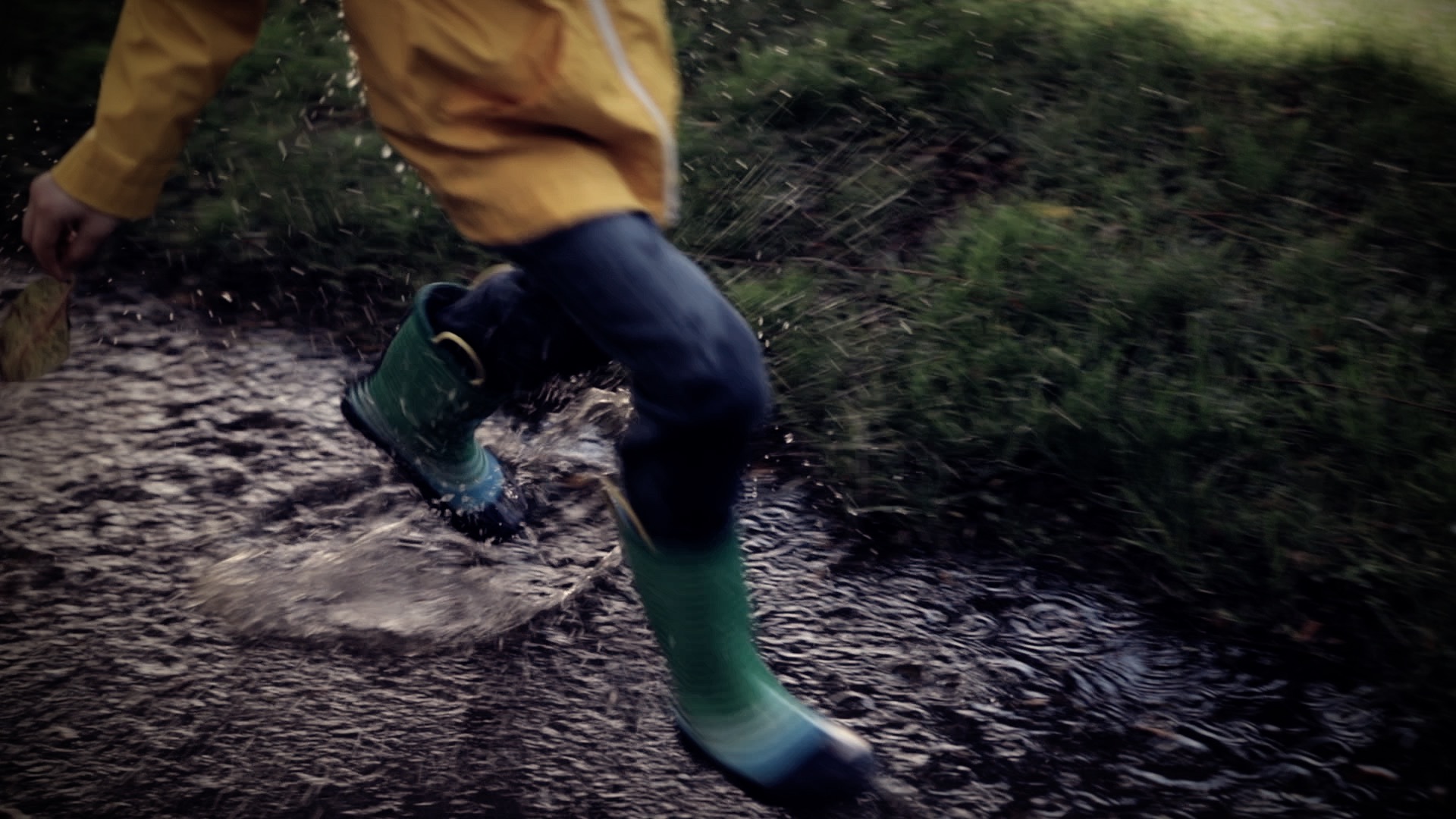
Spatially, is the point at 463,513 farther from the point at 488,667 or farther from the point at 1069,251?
the point at 1069,251

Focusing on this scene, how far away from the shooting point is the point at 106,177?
1.71 meters

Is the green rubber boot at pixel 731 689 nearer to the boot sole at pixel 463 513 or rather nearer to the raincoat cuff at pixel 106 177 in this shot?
the boot sole at pixel 463 513

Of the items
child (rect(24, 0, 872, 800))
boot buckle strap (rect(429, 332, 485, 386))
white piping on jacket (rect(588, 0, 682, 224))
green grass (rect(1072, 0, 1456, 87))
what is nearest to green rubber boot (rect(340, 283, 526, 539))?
boot buckle strap (rect(429, 332, 485, 386))

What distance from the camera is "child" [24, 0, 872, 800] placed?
4.81 feet

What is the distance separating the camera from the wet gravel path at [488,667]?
181cm

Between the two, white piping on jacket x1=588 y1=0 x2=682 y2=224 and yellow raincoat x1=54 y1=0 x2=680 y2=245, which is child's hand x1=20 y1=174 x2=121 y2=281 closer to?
yellow raincoat x1=54 y1=0 x2=680 y2=245

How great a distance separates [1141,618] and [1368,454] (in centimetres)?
62

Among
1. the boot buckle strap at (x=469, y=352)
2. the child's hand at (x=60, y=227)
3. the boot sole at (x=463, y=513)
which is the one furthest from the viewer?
the boot sole at (x=463, y=513)

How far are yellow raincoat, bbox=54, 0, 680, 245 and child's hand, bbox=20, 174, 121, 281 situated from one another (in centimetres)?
11

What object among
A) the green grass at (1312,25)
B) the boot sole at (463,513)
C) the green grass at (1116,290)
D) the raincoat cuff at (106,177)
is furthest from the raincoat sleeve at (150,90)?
the green grass at (1312,25)

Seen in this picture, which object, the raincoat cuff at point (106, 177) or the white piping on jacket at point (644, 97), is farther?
the raincoat cuff at point (106, 177)

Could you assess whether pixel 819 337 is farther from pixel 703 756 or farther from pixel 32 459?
pixel 32 459

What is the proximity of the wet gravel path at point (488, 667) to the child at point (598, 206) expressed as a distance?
189 mm

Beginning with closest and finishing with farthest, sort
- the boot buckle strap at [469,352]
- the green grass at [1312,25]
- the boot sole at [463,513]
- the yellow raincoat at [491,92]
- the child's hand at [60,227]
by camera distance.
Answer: the yellow raincoat at [491,92] → the child's hand at [60,227] → the boot buckle strap at [469,352] → the boot sole at [463,513] → the green grass at [1312,25]
